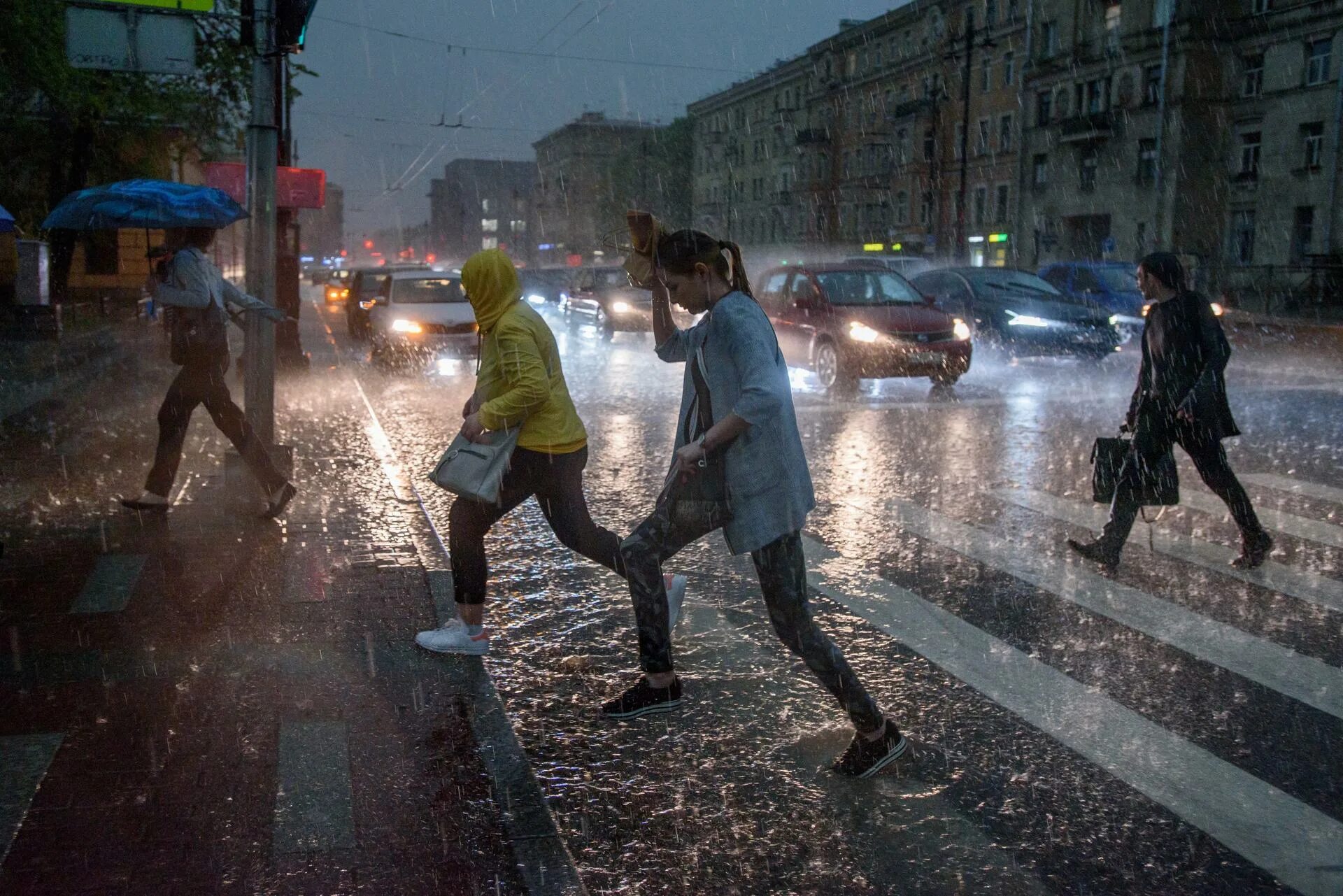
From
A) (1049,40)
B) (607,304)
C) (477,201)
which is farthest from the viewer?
(477,201)

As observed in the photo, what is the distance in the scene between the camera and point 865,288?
16078 mm

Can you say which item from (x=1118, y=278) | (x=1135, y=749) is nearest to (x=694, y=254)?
(x=1135, y=749)

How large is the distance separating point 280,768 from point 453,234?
147460 mm

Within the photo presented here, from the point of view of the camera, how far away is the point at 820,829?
3.46 metres

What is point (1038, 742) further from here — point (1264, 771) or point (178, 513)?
point (178, 513)

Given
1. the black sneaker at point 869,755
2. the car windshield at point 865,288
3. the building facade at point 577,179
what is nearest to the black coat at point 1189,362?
the black sneaker at point 869,755

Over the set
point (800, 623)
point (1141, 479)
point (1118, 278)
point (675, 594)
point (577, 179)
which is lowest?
point (675, 594)

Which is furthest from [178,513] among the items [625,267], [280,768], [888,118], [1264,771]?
[888,118]

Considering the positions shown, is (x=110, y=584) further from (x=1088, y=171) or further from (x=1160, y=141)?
(x=1088, y=171)

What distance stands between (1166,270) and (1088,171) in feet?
156

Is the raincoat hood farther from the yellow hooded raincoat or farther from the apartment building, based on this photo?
the apartment building

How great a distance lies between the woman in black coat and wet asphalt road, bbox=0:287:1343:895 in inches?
12.0

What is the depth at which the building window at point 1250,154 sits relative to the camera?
43.2m

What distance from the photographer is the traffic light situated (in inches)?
300
